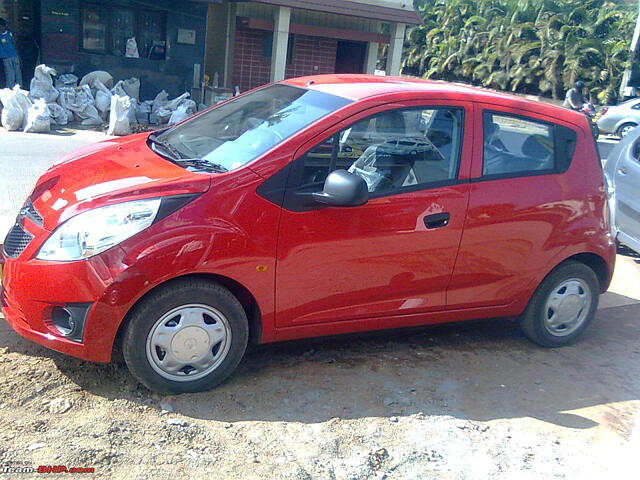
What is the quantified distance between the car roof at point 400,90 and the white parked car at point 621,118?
18.8 m

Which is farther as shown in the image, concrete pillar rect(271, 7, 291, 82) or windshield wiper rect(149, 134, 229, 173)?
concrete pillar rect(271, 7, 291, 82)

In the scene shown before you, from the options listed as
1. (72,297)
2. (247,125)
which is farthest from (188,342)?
(247,125)

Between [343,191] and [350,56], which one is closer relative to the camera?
[343,191]

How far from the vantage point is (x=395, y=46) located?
19.9 metres

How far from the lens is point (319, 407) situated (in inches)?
151

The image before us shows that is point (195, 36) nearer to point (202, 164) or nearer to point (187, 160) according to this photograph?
point (187, 160)

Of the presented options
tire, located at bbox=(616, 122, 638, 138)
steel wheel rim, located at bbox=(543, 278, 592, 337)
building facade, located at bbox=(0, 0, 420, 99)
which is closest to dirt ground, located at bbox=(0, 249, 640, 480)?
steel wheel rim, located at bbox=(543, 278, 592, 337)

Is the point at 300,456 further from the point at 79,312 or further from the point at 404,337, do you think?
the point at 404,337

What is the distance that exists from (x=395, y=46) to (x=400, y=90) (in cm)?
1647

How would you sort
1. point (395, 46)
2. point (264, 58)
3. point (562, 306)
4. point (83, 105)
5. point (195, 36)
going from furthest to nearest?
1. point (264, 58)
2. point (395, 46)
3. point (195, 36)
4. point (83, 105)
5. point (562, 306)

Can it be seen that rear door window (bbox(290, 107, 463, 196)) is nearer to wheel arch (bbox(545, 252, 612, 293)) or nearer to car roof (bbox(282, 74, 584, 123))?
car roof (bbox(282, 74, 584, 123))

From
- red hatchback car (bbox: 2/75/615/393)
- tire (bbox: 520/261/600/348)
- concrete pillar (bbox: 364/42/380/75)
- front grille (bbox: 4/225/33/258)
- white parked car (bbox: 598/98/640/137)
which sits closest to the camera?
red hatchback car (bbox: 2/75/615/393)

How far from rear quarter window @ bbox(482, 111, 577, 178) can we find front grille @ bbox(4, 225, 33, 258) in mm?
2818

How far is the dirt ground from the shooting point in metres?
3.26
